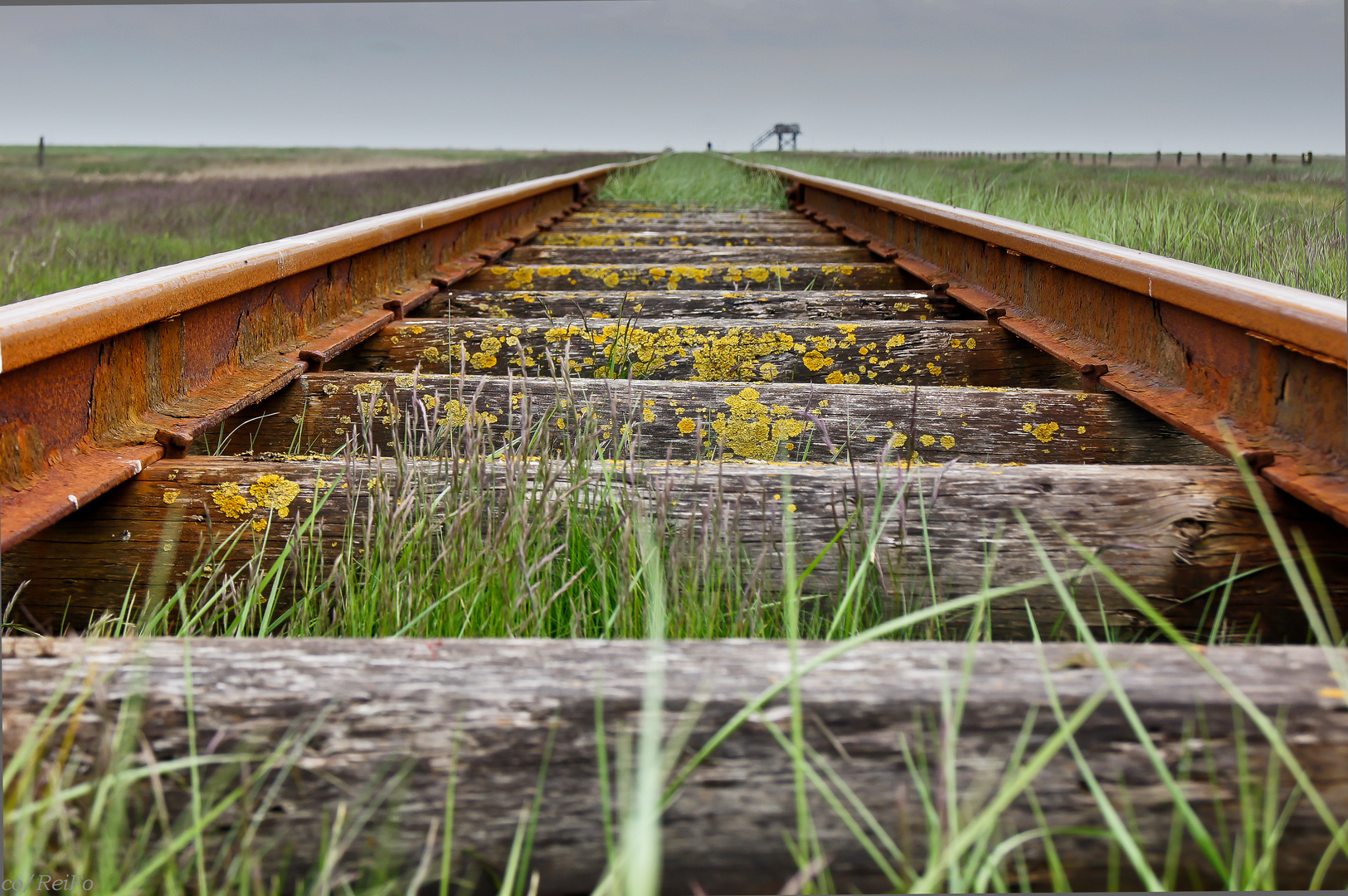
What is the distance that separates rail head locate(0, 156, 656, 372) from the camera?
4.33ft

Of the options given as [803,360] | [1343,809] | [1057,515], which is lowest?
[1343,809]

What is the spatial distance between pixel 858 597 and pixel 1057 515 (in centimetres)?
39

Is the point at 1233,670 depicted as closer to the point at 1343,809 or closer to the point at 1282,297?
the point at 1343,809

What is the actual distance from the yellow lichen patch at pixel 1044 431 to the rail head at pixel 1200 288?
318mm

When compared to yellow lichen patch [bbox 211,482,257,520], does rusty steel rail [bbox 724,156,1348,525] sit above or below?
above

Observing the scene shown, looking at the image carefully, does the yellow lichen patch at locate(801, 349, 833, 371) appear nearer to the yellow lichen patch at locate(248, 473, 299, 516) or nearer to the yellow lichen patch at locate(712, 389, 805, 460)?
the yellow lichen patch at locate(712, 389, 805, 460)

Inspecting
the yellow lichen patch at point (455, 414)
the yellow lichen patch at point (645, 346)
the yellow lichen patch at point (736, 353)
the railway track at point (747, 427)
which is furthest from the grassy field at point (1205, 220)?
the yellow lichen patch at point (455, 414)

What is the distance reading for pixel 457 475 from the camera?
1.24 metres

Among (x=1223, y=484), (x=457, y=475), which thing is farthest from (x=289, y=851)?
(x=1223, y=484)

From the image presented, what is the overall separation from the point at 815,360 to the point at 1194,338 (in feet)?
2.90

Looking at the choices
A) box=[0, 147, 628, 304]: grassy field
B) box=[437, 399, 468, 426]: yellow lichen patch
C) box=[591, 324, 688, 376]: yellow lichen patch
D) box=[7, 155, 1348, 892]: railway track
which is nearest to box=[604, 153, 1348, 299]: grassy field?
box=[7, 155, 1348, 892]: railway track

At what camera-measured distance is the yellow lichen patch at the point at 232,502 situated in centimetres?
136

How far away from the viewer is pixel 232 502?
1370 mm

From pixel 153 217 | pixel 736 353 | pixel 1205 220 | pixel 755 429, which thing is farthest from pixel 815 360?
pixel 153 217
